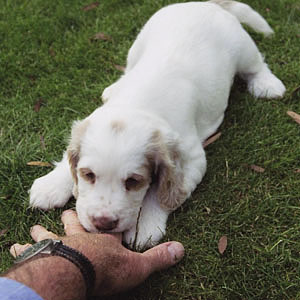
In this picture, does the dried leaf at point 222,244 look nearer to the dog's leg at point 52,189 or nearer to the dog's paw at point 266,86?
the dog's leg at point 52,189

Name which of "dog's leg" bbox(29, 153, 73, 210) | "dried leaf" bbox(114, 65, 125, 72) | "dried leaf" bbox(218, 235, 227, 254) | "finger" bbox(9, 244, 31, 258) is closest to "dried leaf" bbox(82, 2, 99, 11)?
"dried leaf" bbox(114, 65, 125, 72)

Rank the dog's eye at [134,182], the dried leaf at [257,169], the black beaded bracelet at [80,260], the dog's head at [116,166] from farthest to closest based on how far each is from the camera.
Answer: the dried leaf at [257,169]
the dog's eye at [134,182]
the dog's head at [116,166]
the black beaded bracelet at [80,260]

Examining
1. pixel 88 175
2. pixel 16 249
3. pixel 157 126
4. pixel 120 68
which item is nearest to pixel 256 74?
pixel 120 68

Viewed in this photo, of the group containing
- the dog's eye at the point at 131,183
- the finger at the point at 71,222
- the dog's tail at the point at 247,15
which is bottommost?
the finger at the point at 71,222

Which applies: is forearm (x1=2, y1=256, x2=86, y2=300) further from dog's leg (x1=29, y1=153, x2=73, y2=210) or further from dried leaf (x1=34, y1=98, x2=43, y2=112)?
dried leaf (x1=34, y1=98, x2=43, y2=112)

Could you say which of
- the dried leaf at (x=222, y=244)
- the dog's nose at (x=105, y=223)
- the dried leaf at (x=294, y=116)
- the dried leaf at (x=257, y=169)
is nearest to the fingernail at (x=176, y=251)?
the dried leaf at (x=222, y=244)

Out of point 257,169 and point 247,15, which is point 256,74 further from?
point 257,169
